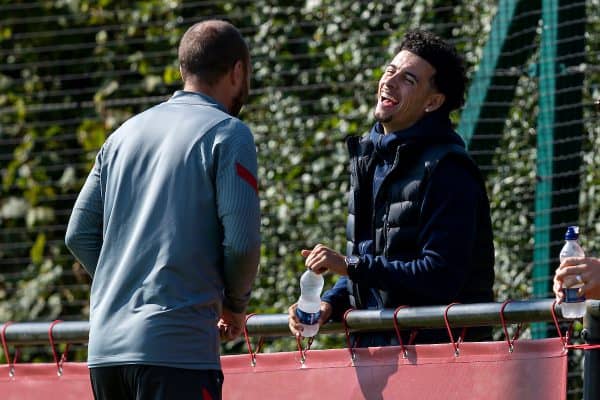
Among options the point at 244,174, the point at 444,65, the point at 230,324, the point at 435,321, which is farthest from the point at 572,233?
the point at 444,65

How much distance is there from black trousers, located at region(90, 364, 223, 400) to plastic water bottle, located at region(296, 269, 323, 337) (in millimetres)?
499

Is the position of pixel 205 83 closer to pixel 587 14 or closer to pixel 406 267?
pixel 406 267

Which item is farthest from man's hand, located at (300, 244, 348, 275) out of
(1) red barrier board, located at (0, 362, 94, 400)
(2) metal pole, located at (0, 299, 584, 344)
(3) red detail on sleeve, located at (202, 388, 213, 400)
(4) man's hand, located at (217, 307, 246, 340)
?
(1) red barrier board, located at (0, 362, 94, 400)

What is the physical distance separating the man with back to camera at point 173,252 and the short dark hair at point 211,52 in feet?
0.42

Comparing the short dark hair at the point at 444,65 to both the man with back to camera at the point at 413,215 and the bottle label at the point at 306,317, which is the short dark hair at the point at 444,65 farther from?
the bottle label at the point at 306,317

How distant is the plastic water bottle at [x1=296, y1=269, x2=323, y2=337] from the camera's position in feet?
13.5

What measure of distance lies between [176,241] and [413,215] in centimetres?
85

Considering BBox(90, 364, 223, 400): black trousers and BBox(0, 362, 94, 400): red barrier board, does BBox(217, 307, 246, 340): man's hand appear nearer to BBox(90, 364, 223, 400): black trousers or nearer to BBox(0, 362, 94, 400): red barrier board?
BBox(90, 364, 223, 400): black trousers

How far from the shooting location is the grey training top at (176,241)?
11.8 ft

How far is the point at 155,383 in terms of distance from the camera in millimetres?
3561

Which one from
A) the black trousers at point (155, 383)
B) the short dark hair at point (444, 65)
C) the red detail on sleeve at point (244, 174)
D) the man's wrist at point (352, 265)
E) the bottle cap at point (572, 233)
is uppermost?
the short dark hair at point (444, 65)

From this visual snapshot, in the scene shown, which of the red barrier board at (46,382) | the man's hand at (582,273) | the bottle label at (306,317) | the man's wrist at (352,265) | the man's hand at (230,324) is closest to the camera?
the man's hand at (582,273)

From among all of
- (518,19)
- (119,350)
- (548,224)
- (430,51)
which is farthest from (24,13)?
(119,350)

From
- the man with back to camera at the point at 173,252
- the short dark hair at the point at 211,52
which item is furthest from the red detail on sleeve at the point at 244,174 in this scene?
the short dark hair at the point at 211,52
